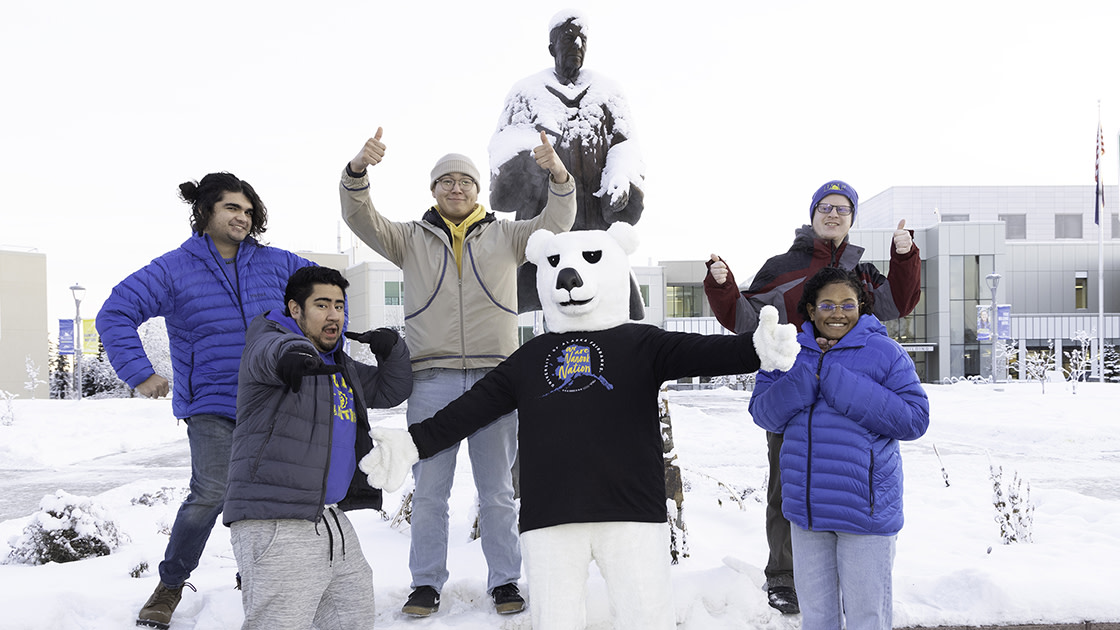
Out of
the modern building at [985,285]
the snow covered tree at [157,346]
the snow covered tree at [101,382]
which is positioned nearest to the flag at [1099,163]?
the modern building at [985,285]

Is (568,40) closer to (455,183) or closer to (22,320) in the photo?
(455,183)

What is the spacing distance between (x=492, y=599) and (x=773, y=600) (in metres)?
1.24

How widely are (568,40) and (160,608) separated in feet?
11.1

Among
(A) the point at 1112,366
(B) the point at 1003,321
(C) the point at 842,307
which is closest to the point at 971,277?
(A) the point at 1112,366

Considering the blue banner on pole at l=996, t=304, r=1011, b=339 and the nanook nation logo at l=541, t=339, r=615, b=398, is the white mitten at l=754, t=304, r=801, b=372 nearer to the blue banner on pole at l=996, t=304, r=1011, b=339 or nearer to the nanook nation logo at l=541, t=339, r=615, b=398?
the nanook nation logo at l=541, t=339, r=615, b=398

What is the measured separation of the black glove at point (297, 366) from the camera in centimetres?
229

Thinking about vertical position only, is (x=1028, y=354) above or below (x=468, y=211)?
below

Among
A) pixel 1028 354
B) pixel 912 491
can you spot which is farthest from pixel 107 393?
pixel 1028 354

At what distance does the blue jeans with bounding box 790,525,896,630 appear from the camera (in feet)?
8.22

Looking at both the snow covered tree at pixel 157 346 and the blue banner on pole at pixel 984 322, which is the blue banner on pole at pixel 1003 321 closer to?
the blue banner on pole at pixel 984 322

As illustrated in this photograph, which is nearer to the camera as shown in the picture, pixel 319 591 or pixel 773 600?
pixel 319 591

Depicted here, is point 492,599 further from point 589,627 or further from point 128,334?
point 128,334

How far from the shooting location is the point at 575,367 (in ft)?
8.14

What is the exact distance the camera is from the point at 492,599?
3279mm
